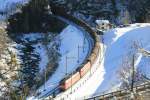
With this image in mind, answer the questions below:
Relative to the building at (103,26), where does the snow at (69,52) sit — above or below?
below

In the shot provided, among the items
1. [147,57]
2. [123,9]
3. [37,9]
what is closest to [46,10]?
[37,9]

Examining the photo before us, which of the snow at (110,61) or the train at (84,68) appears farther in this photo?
the train at (84,68)

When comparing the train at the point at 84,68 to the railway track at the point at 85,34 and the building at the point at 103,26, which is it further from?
the building at the point at 103,26

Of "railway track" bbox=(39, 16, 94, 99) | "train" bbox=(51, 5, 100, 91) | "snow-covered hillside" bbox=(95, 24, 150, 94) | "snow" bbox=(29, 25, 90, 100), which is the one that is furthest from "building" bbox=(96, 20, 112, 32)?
"snow-covered hillside" bbox=(95, 24, 150, 94)

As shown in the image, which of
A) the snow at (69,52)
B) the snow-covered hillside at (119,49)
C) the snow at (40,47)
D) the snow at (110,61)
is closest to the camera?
the snow at (110,61)

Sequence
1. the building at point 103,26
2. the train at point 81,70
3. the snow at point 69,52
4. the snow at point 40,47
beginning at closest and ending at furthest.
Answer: the train at point 81,70, the snow at point 69,52, the snow at point 40,47, the building at point 103,26

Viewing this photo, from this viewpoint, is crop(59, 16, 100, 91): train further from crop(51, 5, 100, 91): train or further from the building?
the building

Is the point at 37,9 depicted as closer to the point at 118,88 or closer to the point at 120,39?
the point at 120,39

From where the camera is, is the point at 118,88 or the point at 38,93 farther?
the point at 38,93

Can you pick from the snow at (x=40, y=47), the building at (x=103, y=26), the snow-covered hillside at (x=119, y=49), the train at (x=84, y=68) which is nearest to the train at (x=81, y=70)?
the train at (x=84, y=68)
